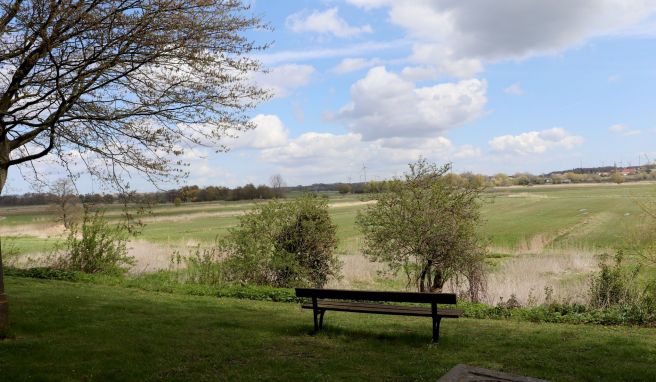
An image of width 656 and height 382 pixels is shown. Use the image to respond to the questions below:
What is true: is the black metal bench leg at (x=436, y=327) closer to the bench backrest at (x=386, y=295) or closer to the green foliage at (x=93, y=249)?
the bench backrest at (x=386, y=295)

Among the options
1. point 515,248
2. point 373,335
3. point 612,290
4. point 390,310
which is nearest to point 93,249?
point 373,335

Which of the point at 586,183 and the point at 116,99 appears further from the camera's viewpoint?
the point at 586,183

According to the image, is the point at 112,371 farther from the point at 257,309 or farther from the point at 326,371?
the point at 257,309

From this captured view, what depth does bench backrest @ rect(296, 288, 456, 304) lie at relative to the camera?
24.4 ft

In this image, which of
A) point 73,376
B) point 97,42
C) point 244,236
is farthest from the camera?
point 244,236

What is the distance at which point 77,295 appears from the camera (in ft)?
38.2

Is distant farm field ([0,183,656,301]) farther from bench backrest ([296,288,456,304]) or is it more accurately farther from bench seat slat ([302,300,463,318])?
bench seat slat ([302,300,463,318])

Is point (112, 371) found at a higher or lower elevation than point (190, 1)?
lower

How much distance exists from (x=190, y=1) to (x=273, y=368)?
5.78 m

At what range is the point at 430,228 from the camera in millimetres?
16016

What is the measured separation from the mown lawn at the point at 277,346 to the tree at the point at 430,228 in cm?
591

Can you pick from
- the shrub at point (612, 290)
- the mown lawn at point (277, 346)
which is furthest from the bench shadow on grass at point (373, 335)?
the shrub at point (612, 290)

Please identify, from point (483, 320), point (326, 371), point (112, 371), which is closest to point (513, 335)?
point (483, 320)

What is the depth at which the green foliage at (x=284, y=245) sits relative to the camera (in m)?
16.8
